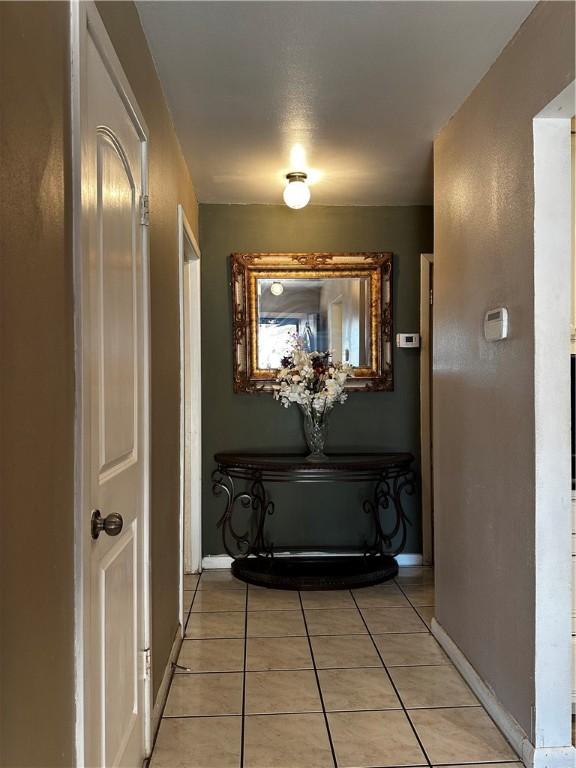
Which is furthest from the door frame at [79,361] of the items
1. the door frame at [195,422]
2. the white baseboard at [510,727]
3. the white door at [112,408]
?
the door frame at [195,422]

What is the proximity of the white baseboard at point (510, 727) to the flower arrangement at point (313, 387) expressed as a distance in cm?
151

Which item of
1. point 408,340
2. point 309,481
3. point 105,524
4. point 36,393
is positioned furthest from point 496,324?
point 408,340

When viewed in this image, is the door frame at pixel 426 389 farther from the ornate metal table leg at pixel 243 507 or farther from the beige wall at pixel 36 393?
the beige wall at pixel 36 393

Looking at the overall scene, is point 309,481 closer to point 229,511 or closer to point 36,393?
point 229,511

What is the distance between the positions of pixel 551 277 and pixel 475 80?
0.99 metres

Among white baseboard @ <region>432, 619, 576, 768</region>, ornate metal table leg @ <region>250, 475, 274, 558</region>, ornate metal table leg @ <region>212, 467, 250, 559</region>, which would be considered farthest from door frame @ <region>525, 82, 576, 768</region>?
ornate metal table leg @ <region>212, 467, 250, 559</region>

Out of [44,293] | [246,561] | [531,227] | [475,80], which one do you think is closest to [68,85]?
[44,293]

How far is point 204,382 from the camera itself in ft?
13.9

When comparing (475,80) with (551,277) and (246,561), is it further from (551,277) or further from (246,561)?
(246,561)

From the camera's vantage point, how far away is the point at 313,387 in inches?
157

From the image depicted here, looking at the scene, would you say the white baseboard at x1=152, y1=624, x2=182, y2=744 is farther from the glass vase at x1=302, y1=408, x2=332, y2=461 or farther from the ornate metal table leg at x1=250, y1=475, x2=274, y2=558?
the glass vase at x1=302, y1=408, x2=332, y2=461

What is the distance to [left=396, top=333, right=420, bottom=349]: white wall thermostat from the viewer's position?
13.9 ft

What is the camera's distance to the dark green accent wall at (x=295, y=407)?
4.25 m

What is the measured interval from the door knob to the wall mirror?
2790mm
